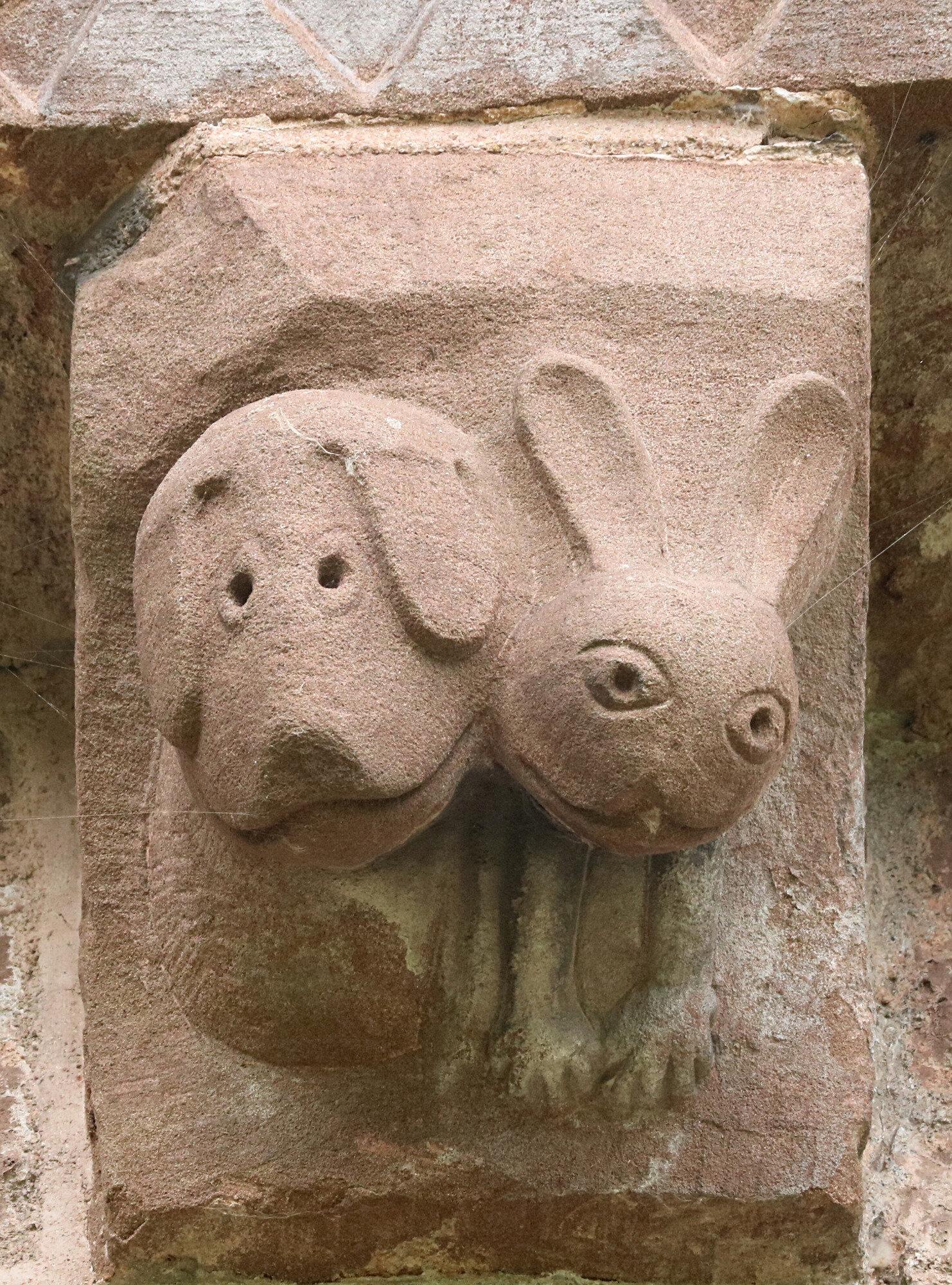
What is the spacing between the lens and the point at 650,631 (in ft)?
4.07

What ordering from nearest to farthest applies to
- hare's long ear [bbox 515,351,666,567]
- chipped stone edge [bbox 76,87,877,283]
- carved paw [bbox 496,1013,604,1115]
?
hare's long ear [bbox 515,351,666,567] → carved paw [bbox 496,1013,604,1115] → chipped stone edge [bbox 76,87,877,283]

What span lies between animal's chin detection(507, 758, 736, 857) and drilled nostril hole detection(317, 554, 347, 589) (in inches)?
7.9

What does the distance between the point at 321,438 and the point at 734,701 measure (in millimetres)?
371

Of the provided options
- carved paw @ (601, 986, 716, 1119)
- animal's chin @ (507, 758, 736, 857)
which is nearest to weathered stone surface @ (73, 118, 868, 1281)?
carved paw @ (601, 986, 716, 1119)

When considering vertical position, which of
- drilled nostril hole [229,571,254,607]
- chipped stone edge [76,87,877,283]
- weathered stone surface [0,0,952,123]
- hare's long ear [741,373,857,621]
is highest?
weathered stone surface [0,0,952,123]

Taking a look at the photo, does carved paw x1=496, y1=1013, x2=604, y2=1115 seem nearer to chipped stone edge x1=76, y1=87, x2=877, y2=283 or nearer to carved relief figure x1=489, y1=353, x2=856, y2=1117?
carved relief figure x1=489, y1=353, x2=856, y2=1117

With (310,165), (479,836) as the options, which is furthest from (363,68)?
(479,836)

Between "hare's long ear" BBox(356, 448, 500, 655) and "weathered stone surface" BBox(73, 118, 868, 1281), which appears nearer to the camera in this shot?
"hare's long ear" BBox(356, 448, 500, 655)

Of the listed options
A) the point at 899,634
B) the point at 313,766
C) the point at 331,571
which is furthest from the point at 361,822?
the point at 899,634

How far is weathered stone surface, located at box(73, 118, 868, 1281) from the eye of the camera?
1.49m

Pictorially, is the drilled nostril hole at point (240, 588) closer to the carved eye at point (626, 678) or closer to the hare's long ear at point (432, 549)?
the hare's long ear at point (432, 549)

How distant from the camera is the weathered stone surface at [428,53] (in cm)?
174

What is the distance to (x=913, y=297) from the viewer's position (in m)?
1.86

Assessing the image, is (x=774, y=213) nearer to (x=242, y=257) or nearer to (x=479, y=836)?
(x=242, y=257)
